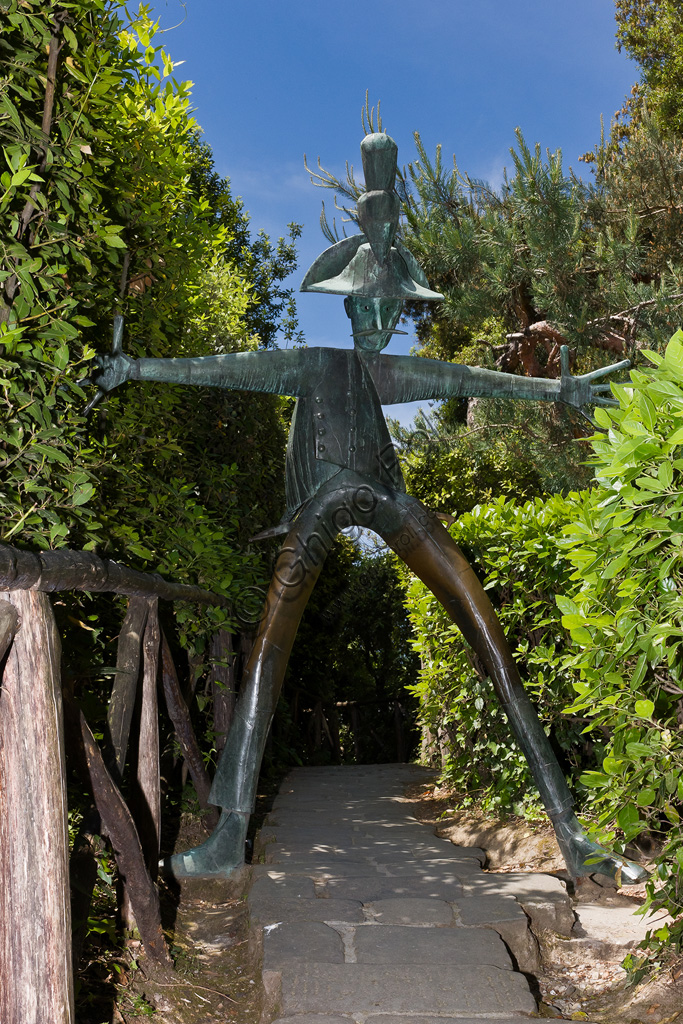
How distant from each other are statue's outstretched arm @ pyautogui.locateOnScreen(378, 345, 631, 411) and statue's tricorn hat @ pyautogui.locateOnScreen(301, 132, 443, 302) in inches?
11.8

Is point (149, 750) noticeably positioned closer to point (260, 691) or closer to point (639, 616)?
point (260, 691)

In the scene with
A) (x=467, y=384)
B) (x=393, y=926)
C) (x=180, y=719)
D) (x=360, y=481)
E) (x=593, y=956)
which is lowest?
(x=593, y=956)

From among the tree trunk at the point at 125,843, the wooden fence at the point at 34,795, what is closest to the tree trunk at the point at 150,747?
the tree trunk at the point at 125,843

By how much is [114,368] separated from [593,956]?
2661 mm

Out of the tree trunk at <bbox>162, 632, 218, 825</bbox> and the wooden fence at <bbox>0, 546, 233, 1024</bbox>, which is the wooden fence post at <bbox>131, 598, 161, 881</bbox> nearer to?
the tree trunk at <bbox>162, 632, 218, 825</bbox>

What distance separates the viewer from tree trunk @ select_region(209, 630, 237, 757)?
460cm

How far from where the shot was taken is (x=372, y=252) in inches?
135

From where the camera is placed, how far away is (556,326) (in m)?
7.70

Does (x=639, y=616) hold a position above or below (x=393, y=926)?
above

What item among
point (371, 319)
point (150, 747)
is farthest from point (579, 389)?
point (150, 747)

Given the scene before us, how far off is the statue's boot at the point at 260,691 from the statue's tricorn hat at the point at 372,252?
2.84 feet

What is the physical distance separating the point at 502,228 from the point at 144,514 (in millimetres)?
5590

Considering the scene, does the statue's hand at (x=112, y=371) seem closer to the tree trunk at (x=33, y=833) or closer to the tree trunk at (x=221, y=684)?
the tree trunk at (x=33, y=833)

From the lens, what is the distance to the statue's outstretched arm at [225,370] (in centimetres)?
284
